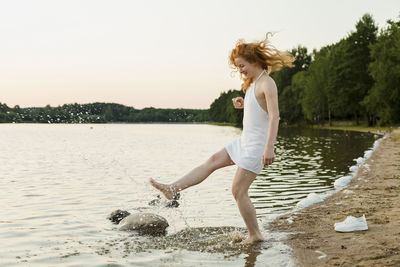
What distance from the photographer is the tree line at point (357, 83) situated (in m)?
54.2

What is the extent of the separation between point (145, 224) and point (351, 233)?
132 inches

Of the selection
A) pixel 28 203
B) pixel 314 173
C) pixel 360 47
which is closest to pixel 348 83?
pixel 360 47

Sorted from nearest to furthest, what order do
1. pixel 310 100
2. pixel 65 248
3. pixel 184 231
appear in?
1. pixel 65 248
2. pixel 184 231
3. pixel 310 100

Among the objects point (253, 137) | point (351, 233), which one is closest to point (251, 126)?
point (253, 137)

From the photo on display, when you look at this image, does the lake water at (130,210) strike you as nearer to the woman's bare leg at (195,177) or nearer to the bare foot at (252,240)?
the bare foot at (252,240)

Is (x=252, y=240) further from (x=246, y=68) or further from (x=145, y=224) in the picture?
(x=246, y=68)

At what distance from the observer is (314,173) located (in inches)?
634

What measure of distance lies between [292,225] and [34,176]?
38.8ft

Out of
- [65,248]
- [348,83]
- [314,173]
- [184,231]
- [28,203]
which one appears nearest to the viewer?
[65,248]

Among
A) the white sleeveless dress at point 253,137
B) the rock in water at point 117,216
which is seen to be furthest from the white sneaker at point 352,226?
the rock in water at point 117,216

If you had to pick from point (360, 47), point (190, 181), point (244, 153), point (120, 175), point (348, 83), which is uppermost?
point (360, 47)

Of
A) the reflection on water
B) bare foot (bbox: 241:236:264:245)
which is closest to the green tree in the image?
the reflection on water

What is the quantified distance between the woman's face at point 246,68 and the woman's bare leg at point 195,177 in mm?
1057

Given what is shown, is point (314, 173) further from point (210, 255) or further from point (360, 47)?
point (360, 47)
